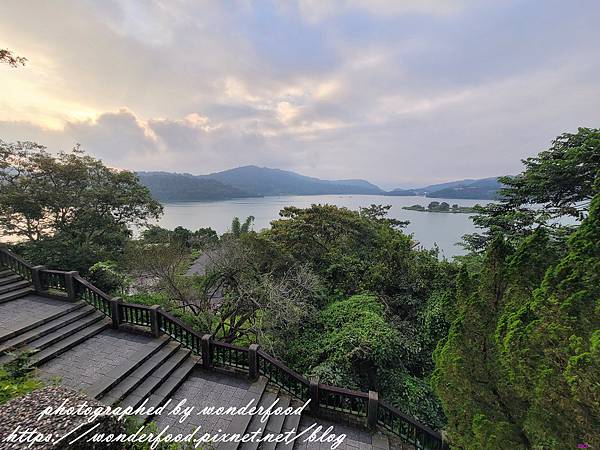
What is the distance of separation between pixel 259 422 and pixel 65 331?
5196 mm

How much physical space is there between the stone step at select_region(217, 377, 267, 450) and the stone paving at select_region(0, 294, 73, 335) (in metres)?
5.35

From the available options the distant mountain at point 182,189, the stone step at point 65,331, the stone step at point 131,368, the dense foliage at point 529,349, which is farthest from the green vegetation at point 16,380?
the distant mountain at point 182,189

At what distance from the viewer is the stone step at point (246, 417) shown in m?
4.48

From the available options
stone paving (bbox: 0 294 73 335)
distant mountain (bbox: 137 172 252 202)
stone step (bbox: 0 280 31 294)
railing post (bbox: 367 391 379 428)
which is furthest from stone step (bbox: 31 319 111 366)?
distant mountain (bbox: 137 172 252 202)

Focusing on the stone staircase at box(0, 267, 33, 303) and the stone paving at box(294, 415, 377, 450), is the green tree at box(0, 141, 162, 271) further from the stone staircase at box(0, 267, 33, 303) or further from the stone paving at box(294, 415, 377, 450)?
the stone paving at box(294, 415, 377, 450)

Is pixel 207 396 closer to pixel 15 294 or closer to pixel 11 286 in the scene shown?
pixel 15 294

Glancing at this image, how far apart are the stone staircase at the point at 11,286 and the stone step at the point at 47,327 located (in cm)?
184

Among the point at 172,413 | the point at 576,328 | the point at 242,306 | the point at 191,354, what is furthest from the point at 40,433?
the point at 242,306

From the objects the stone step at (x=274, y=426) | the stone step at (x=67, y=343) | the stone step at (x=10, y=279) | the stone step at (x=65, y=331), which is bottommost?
the stone step at (x=274, y=426)

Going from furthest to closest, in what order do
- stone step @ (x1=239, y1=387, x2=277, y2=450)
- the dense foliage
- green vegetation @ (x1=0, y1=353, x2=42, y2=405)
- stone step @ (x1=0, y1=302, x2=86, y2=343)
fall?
stone step @ (x1=0, y1=302, x2=86, y2=343) → stone step @ (x1=239, y1=387, x2=277, y2=450) → green vegetation @ (x1=0, y1=353, x2=42, y2=405) → the dense foliage

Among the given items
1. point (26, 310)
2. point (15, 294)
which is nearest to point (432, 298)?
point (26, 310)

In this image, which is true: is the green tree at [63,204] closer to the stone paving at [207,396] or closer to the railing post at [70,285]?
the railing post at [70,285]

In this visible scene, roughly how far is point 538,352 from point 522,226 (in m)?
8.98

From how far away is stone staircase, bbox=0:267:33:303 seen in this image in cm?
700
